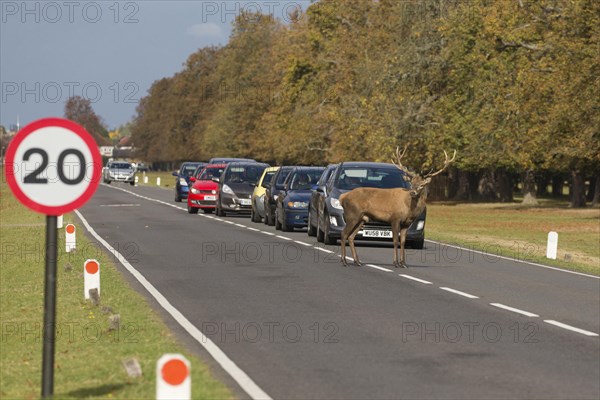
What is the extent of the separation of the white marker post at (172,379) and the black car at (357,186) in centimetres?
2033

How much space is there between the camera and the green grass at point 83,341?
9.77 m

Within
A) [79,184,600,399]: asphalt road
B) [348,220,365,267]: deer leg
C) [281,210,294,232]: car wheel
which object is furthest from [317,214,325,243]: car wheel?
[348,220,365,267]: deer leg

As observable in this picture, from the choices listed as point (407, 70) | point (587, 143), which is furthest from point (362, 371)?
point (407, 70)

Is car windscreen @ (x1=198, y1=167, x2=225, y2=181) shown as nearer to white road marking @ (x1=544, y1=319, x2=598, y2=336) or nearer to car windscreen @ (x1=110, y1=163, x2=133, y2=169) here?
white road marking @ (x1=544, y1=319, x2=598, y2=336)

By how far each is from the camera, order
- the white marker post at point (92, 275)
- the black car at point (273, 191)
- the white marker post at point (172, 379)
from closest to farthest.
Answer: the white marker post at point (172, 379), the white marker post at point (92, 275), the black car at point (273, 191)

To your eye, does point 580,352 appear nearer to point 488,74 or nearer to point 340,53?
point 488,74

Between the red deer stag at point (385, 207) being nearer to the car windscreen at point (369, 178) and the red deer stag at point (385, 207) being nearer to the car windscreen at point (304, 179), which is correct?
the car windscreen at point (369, 178)

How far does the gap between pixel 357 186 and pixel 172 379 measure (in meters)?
21.5

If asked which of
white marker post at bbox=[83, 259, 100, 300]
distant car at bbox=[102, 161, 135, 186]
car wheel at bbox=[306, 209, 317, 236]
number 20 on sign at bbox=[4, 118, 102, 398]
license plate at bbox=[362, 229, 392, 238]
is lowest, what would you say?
distant car at bbox=[102, 161, 135, 186]

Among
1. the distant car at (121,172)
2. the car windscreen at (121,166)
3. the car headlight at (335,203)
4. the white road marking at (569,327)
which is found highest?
the car headlight at (335,203)

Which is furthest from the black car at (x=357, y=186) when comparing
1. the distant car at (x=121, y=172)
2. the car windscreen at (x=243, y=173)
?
the distant car at (x=121, y=172)

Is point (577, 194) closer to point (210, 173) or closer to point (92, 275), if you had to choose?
point (210, 173)

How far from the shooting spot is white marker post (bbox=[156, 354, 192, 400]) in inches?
261

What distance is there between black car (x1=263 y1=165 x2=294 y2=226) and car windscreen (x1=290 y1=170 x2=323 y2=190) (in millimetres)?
1240
